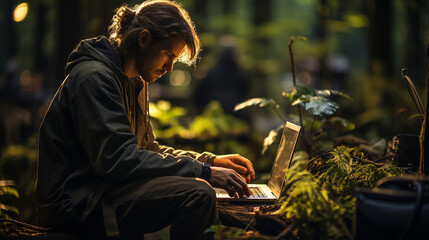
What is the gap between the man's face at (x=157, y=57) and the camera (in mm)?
3377

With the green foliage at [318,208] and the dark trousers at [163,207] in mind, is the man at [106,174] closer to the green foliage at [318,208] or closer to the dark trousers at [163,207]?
the dark trousers at [163,207]

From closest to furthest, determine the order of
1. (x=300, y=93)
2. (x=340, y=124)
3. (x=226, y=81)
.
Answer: (x=300, y=93) → (x=340, y=124) → (x=226, y=81)

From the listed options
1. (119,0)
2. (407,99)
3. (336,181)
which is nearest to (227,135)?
(119,0)

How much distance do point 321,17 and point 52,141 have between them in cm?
1376

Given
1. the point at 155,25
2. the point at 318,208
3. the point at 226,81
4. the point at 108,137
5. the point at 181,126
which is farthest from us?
the point at 226,81

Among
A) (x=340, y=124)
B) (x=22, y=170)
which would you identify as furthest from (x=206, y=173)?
(x=22, y=170)

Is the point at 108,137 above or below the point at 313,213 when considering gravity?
above

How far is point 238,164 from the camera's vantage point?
3650 mm

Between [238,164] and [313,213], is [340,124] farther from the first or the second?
[313,213]

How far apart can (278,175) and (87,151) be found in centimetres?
144

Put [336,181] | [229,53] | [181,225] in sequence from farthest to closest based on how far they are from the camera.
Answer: [229,53]
[336,181]
[181,225]

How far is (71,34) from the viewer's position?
7.67 m

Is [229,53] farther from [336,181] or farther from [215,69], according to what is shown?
[336,181]

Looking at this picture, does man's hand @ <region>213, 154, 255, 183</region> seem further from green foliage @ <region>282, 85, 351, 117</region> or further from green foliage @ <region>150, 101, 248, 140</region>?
green foliage @ <region>150, 101, 248, 140</region>
